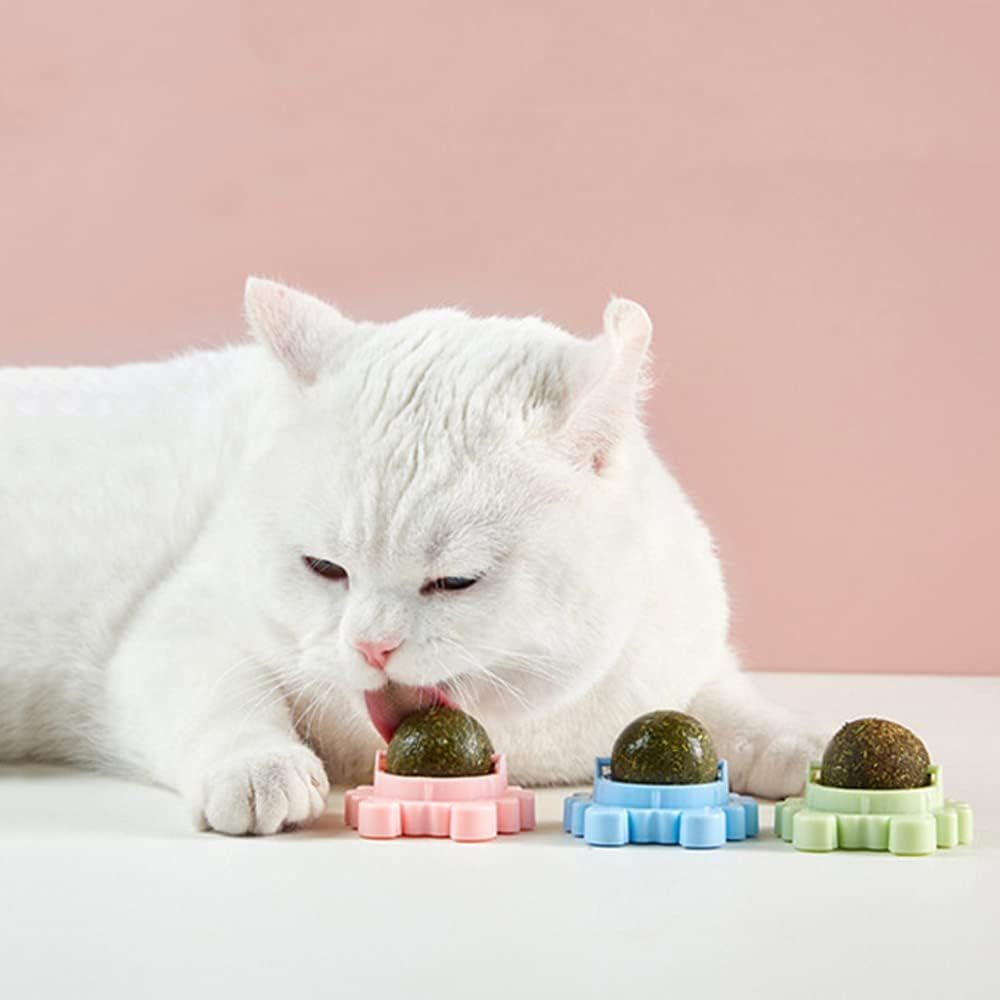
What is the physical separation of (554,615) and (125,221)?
1.99m

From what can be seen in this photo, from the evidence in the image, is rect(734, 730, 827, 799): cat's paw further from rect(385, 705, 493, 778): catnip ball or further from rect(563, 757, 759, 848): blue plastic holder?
rect(385, 705, 493, 778): catnip ball

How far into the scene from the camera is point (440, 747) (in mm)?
1948

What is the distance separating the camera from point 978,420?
3.76m

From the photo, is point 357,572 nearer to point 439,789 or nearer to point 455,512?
point 455,512

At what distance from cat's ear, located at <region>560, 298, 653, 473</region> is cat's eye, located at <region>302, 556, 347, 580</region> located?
263 mm

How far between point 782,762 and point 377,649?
1.79 ft

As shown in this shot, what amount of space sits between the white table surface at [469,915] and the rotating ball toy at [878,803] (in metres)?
0.02

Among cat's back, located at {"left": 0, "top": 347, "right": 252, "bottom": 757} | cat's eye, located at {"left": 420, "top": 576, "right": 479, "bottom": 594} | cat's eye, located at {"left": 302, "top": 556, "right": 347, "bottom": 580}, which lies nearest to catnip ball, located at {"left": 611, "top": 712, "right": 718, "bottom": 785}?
cat's eye, located at {"left": 420, "top": 576, "right": 479, "bottom": 594}

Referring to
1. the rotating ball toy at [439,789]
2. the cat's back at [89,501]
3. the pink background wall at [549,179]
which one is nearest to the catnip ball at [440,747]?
the rotating ball toy at [439,789]

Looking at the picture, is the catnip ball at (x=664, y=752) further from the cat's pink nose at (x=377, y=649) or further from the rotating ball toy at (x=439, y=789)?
the cat's pink nose at (x=377, y=649)

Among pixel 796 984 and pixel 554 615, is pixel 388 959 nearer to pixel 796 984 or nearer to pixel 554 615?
pixel 796 984

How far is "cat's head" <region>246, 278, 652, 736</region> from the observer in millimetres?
1919

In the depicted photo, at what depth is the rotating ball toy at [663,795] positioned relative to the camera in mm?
1918

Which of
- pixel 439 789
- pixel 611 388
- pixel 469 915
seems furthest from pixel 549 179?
pixel 469 915
